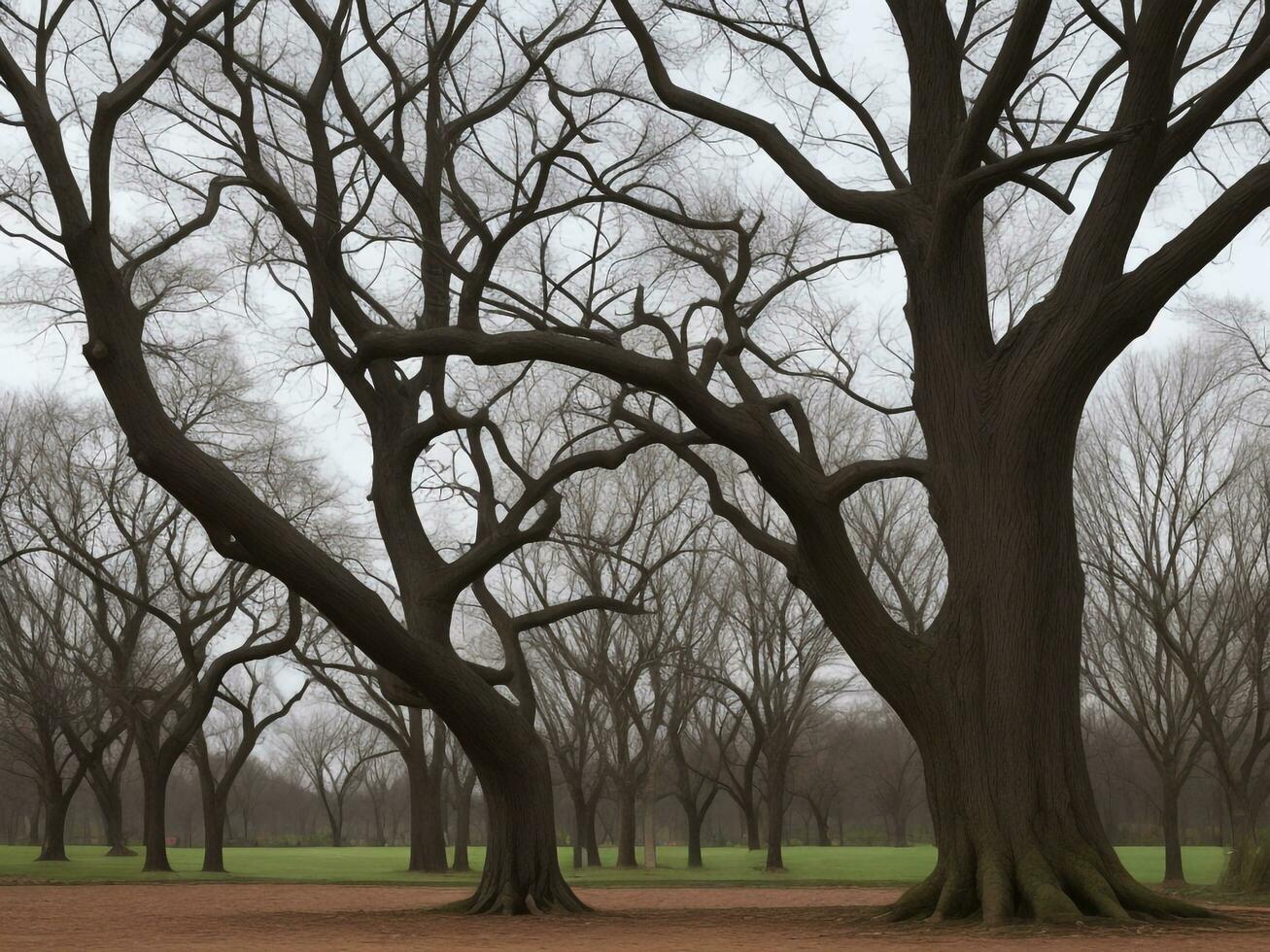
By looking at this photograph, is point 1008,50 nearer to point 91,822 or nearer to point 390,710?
point 390,710

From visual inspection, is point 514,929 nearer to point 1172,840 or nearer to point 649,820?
point 1172,840

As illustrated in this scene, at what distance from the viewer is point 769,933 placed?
32.4 ft

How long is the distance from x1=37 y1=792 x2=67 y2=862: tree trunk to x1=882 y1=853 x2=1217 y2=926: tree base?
3010 centimetres

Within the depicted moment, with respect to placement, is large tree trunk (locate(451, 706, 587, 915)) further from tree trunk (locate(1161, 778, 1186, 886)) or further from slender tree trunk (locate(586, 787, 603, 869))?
slender tree trunk (locate(586, 787, 603, 869))

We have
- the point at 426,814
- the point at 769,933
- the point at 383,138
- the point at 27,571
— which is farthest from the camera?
the point at 27,571

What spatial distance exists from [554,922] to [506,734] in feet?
7.45

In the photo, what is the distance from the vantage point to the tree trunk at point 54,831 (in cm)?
3403

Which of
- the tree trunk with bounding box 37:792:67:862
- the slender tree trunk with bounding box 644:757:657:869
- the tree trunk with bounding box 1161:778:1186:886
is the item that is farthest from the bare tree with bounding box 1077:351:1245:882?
the tree trunk with bounding box 37:792:67:862

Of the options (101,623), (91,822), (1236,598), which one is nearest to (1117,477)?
(1236,598)

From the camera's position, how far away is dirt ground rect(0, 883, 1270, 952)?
28.5 ft

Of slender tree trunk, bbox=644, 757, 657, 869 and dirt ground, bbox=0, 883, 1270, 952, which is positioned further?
slender tree trunk, bbox=644, 757, 657, 869

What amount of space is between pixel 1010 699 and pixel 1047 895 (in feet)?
5.37

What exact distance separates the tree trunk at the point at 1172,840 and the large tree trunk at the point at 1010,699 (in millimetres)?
14575

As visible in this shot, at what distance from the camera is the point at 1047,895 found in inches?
376
